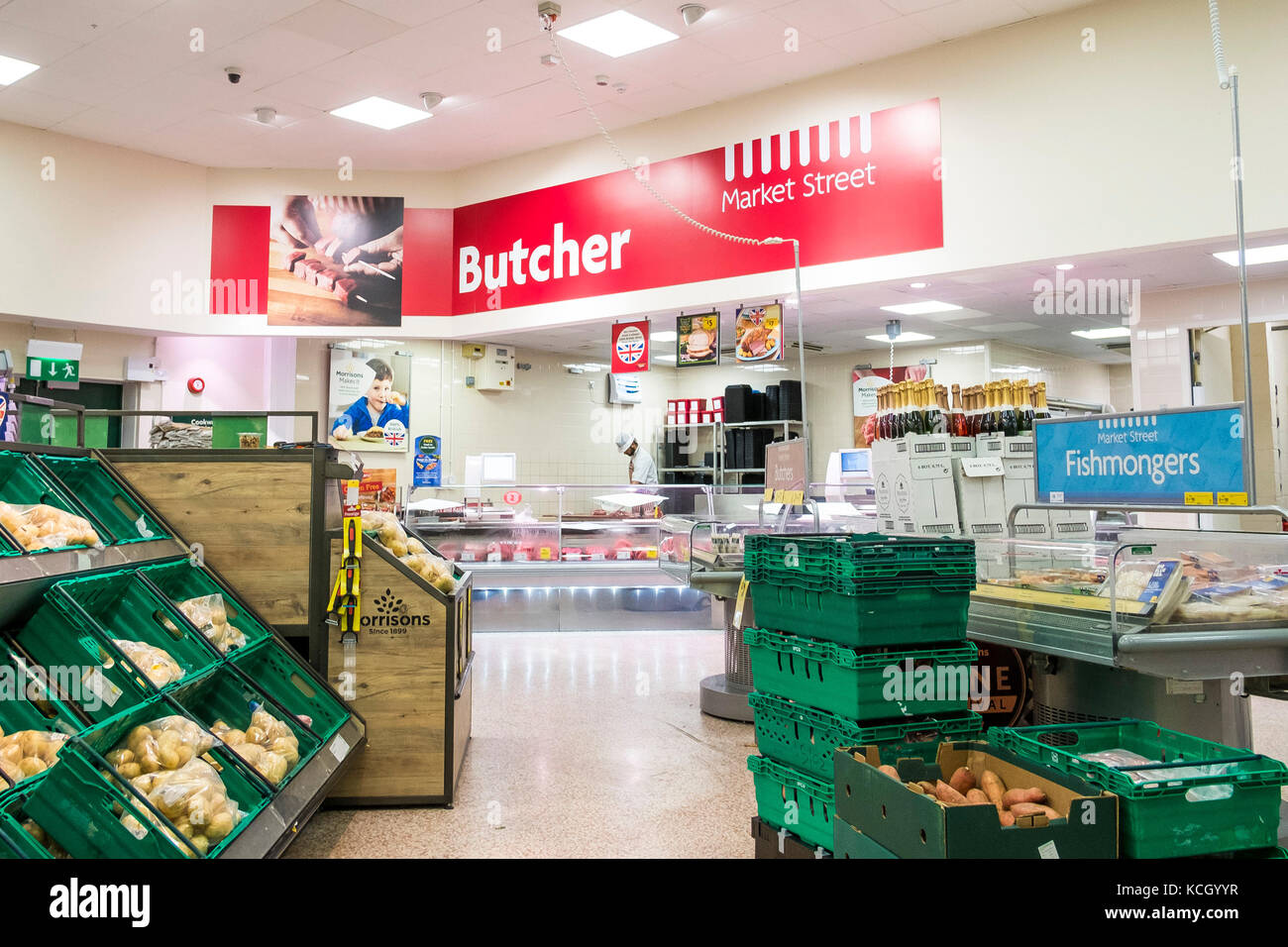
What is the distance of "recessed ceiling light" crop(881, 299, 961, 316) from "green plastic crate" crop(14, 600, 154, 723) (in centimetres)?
694

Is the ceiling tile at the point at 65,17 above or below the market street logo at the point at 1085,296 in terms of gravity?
above

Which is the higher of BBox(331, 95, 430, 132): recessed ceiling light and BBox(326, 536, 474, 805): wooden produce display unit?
BBox(331, 95, 430, 132): recessed ceiling light

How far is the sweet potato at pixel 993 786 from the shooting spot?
2261mm

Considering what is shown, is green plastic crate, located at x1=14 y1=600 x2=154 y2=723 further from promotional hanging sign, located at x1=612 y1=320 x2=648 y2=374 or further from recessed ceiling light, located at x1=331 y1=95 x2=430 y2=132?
recessed ceiling light, located at x1=331 y1=95 x2=430 y2=132

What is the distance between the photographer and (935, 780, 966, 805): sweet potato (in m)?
2.21

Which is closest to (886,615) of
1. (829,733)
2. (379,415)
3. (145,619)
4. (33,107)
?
(829,733)

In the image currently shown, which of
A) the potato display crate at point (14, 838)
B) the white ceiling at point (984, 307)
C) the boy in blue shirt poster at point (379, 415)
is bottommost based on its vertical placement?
the potato display crate at point (14, 838)

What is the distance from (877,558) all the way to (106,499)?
282cm

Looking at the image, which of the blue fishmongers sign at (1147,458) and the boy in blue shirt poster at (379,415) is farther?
the boy in blue shirt poster at (379,415)

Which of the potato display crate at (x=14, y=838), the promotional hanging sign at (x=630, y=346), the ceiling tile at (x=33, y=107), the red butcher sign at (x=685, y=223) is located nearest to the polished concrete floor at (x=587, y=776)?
the potato display crate at (x=14, y=838)

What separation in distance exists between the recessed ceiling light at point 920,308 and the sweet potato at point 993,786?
625 centimetres

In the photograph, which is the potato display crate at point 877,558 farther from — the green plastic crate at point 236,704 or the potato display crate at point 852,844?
the green plastic crate at point 236,704

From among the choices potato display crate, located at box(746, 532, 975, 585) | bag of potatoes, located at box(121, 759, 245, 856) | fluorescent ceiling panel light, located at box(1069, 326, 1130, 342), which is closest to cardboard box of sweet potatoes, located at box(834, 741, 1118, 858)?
potato display crate, located at box(746, 532, 975, 585)
